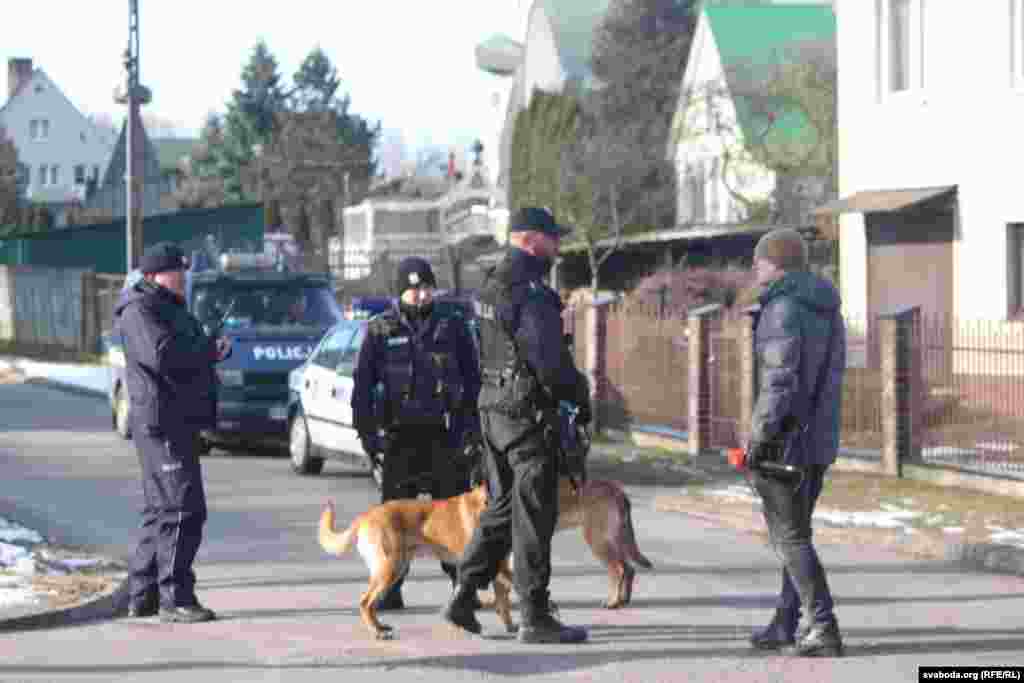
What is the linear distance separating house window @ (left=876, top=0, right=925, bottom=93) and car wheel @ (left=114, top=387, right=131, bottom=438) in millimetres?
10401

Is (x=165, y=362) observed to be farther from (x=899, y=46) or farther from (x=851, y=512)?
(x=899, y=46)

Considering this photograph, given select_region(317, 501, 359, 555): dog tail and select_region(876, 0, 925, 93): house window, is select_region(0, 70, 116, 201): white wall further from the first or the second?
select_region(317, 501, 359, 555): dog tail

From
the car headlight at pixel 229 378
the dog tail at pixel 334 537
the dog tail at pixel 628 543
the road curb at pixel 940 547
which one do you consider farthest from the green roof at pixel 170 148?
the dog tail at pixel 334 537

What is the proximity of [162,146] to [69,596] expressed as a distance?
11676cm

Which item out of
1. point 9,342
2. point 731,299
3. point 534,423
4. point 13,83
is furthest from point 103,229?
point 13,83

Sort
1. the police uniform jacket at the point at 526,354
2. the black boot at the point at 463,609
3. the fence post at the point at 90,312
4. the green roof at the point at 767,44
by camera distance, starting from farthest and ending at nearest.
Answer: the green roof at the point at 767,44 < the fence post at the point at 90,312 < the black boot at the point at 463,609 < the police uniform jacket at the point at 526,354

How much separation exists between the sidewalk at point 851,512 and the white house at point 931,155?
15.4 feet

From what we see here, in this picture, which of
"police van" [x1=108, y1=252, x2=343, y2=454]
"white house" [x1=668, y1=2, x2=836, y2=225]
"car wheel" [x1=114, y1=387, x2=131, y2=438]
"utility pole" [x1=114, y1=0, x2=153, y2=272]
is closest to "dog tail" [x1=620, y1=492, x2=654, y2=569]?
"police van" [x1=108, y1=252, x2=343, y2=454]

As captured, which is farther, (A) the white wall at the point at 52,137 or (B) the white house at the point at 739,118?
(A) the white wall at the point at 52,137

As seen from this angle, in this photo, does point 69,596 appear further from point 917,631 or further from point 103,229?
point 103,229

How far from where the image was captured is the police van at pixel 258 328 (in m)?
19.5

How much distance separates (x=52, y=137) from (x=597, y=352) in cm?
8753

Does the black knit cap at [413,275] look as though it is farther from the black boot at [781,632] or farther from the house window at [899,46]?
the house window at [899,46]

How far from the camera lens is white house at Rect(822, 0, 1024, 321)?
21.7 meters
